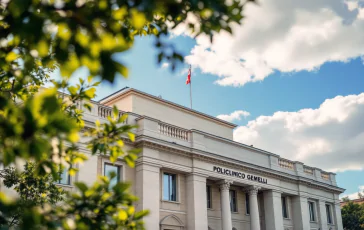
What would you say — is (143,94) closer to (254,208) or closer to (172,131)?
(172,131)

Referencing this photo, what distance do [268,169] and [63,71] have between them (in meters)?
28.4

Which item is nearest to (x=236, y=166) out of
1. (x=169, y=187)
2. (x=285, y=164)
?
(x=169, y=187)

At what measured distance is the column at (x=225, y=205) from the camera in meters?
27.1

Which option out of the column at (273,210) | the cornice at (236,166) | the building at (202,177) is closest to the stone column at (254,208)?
the building at (202,177)

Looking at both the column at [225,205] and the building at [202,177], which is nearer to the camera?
the building at [202,177]

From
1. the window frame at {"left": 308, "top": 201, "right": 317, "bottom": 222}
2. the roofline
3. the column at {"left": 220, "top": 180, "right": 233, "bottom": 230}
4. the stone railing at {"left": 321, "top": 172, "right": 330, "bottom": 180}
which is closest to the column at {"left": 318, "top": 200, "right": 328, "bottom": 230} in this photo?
the window frame at {"left": 308, "top": 201, "right": 317, "bottom": 222}

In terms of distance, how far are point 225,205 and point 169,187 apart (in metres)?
4.05

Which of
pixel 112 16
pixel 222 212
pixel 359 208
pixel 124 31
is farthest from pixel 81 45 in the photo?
pixel 359 208

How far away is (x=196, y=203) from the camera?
25.7 metres

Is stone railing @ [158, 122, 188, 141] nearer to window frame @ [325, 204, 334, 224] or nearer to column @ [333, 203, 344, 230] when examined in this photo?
window frame @ [325, 204, 334, 224]

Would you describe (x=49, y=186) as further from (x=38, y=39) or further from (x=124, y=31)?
(x=38, y=39)

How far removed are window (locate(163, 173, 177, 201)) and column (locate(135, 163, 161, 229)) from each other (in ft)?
4.67

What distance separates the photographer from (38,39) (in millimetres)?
3766

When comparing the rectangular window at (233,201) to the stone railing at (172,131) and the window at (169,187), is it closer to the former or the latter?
the window at (169,187)
